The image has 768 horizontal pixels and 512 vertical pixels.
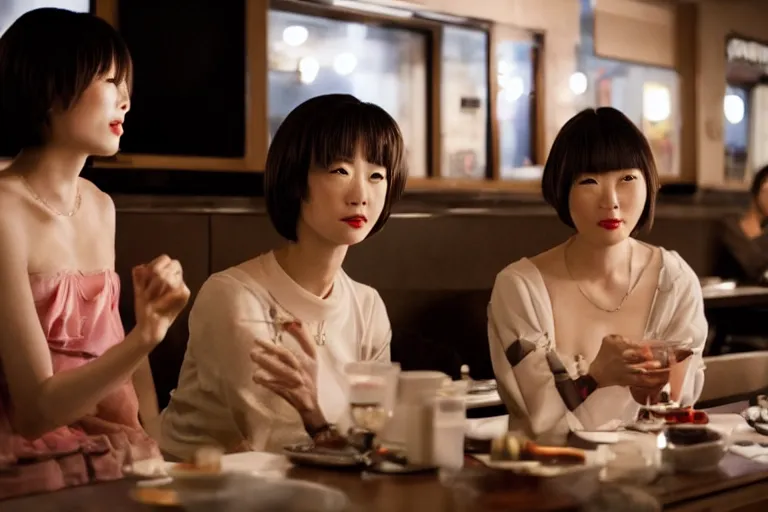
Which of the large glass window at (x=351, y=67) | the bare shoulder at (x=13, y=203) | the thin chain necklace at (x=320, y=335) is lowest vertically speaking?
the thin chain necklace at (x=320, y=335)

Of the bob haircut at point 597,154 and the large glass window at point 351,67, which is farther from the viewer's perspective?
the large glass window at point 351,67

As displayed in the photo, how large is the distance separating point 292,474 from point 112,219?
0.49m

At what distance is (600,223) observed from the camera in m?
1.71

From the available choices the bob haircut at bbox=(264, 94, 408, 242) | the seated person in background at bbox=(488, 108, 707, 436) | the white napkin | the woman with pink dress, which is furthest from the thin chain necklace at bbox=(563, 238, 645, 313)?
the woman with pink dress

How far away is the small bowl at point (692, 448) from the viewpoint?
1.37 m

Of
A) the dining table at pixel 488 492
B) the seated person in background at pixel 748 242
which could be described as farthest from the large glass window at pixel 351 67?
the seated person in background at pixel 748 242

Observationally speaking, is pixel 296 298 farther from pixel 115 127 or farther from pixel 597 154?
pixel 597 154

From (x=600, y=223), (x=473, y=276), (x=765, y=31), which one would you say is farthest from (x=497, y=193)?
(x=765, y=31)

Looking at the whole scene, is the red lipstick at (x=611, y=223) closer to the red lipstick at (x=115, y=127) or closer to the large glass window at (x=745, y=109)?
the red lipstick at (x=115, y=127)

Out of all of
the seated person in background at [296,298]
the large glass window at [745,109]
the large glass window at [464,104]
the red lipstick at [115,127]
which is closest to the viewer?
the red lipstick at [115,127]

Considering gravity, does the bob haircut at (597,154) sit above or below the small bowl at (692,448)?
above

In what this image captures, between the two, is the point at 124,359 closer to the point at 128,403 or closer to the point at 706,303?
the point at 128,403

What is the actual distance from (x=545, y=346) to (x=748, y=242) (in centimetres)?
228

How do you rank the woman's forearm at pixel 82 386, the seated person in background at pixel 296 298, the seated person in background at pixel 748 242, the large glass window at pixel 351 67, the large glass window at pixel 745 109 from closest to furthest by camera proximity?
the woman's forearm at pixel 82 386 < the seated person in background at pixel 296 298 < the large glass window at pixel 351 67 < the seated person in background at pixel 748 242 < the large glass window at pixel 745 109
